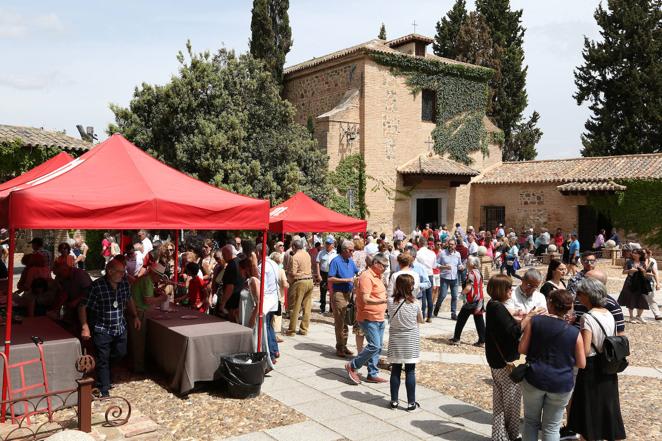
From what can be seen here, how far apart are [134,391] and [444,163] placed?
2166cm

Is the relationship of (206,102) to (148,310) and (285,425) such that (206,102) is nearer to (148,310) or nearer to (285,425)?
(148,310)

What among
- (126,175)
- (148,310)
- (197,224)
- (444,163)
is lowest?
(148,310)

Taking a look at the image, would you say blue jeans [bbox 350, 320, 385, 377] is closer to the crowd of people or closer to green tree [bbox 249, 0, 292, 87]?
the crowd of people

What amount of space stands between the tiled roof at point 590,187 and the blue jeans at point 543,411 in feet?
67.7

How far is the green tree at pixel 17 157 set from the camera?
18.6 m

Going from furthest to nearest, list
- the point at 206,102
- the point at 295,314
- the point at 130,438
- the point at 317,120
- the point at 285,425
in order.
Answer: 1. the point at 317,120
2. the point at 206,102
3. the point at 295,314
4. the point at 285,425
5. the point at 130,438

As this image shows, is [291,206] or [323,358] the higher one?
[291,206]

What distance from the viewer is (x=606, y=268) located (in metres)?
20.5

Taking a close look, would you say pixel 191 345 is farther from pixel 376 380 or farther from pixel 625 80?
pixel 625 80

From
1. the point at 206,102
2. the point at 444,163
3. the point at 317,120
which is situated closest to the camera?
the point at 206,102

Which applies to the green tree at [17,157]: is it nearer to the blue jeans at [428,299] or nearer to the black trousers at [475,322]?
the blue jeans at [428,299]

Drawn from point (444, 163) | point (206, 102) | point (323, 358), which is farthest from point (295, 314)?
point (444, 163)

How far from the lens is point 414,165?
25578mm

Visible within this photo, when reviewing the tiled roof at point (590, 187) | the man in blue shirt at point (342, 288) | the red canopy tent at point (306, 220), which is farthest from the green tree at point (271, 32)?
the man in blue shirt at point (342, 288)
